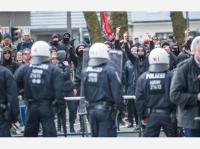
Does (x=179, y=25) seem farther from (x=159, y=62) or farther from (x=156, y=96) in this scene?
(x=156, y=96)

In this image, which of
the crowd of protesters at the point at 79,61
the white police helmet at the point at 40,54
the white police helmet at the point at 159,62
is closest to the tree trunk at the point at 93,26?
the crowd of protesters at the point at 79,61

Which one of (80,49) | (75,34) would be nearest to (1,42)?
(80,49)

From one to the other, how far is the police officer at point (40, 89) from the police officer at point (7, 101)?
59 cm

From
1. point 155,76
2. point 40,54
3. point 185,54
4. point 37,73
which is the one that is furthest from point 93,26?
point 155,76

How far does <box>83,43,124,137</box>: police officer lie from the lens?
13273 millimetres

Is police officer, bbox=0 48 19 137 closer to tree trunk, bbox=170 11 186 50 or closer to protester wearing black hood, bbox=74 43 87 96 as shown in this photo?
protester wearing black hood, bbox=74 43 87 96

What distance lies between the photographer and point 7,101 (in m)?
13.1

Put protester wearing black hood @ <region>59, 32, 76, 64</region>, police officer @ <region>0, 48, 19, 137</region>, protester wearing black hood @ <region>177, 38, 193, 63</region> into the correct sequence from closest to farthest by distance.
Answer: police officer @ <region>0, 48, 19, 137</region> < protester wearing black hood @ <region>177, 38, 193, 63</region> < protester wearing black hood @ <region>59, 32, 76, 64</region>

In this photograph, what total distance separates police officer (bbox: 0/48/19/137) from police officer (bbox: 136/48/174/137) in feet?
6.85

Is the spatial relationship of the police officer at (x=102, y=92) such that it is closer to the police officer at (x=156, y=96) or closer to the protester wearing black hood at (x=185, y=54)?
the police officer at (x=156, y=96)

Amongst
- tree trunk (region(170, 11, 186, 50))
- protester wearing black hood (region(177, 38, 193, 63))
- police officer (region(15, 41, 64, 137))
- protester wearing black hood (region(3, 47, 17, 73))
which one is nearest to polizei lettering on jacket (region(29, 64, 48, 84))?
police officer (region(15, 41, 64, 137))

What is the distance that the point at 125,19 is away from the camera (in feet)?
97.8
